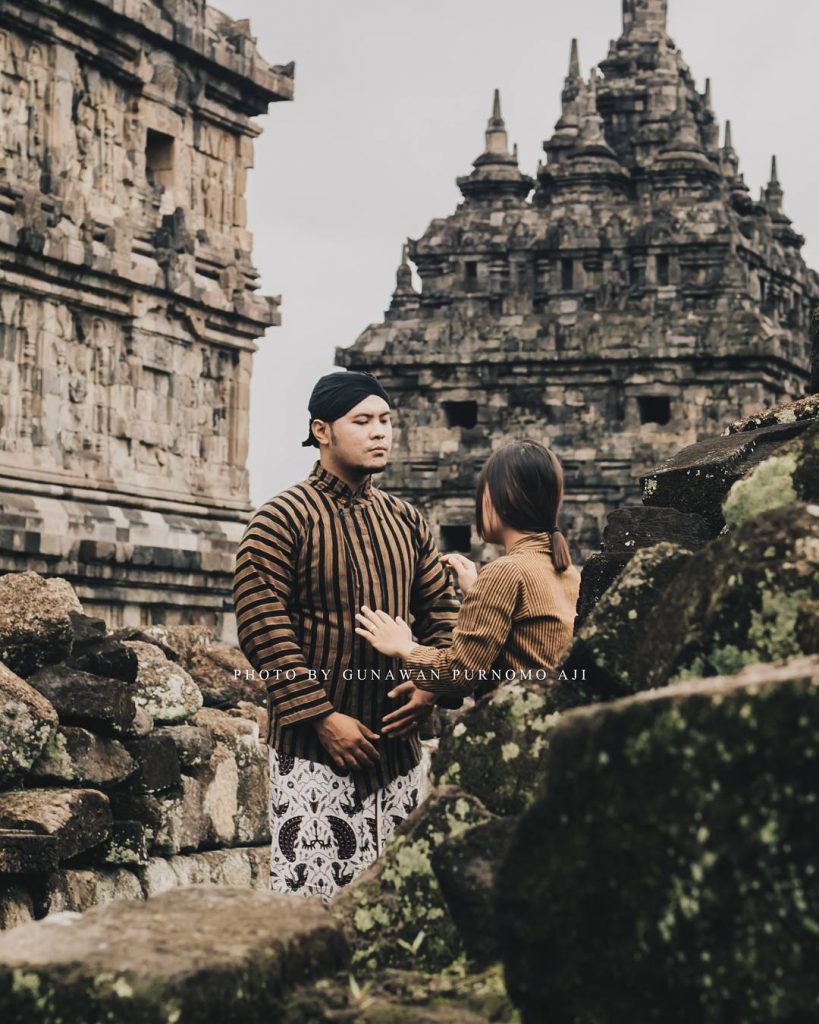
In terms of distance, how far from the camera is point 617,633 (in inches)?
164

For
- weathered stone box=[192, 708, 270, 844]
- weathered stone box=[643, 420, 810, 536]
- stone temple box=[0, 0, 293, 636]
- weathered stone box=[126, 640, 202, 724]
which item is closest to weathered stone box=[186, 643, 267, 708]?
weathered stone box=[192, 708, 270, 844]

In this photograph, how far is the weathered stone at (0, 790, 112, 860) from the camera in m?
7.62

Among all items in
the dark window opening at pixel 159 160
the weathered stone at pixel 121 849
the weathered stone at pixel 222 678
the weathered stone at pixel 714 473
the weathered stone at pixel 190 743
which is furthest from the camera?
the dark window opening at pixel 159 160

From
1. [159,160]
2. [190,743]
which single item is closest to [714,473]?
[190,743]

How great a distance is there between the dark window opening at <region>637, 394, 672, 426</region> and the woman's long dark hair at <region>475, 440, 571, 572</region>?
35701mm

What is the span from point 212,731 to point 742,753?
7349 millimetres

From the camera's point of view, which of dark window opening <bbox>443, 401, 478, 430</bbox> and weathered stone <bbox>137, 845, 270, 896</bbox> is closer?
weathered stone <bbox>137, 845, 270, 896</bbox>

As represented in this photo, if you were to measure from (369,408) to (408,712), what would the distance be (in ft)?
2.63

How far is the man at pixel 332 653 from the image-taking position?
505 centimetres

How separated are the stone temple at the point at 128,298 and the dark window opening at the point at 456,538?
17.5 m

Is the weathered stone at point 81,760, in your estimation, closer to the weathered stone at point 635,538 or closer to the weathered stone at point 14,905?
the weathered stone at point 14,905

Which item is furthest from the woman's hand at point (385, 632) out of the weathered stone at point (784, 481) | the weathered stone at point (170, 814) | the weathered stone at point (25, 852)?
the weathered stone at point (170, 814)

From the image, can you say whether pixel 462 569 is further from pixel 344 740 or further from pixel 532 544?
pixel 344 740

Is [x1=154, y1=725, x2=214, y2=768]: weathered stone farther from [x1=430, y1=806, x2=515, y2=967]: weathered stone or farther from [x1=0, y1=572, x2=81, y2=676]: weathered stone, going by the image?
[x1=430, y1=806, x2=515, y2=967]: weathered stone
